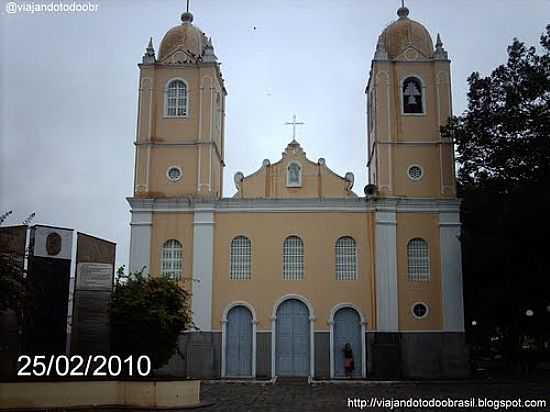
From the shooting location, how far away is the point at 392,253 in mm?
25094

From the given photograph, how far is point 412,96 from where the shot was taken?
87.3 ft

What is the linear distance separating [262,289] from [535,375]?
9308 millimetres

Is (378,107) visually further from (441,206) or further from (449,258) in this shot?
(449,258)

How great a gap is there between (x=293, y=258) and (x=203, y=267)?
3.05m

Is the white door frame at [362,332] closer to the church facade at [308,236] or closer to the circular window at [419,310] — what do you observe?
the church facade at [308,236]

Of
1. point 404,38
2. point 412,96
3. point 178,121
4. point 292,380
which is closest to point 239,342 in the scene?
point 292,380

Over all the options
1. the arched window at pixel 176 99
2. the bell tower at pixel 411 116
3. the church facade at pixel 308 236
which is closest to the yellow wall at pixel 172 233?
the church facade at pixel 308 236

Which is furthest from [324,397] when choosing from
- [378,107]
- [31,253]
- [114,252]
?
[378,107]

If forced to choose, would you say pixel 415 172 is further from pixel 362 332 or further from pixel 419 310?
pixel 362 332

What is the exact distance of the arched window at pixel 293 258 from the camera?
25.3 meters

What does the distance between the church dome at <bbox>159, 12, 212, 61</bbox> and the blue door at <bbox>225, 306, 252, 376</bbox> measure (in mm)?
9434

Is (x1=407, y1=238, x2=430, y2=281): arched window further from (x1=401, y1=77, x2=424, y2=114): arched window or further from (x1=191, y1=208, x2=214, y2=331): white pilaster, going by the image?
(x1=191, y1=208, x2=214, y2=331): white pilaster

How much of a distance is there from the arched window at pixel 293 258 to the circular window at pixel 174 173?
4.40 m

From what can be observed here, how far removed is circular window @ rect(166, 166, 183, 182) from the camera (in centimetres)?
2620
